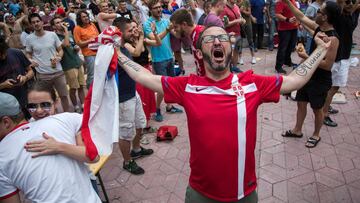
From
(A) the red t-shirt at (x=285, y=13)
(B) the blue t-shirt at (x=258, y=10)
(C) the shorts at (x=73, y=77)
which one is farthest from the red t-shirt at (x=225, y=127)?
(B) the blue t-shirt at (x=258, y=10)

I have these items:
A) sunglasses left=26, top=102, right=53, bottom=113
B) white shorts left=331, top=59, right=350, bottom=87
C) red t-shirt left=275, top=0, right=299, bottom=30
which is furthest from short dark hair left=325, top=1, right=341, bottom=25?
sunglasses left=26, top=102, right=53, bottom=113

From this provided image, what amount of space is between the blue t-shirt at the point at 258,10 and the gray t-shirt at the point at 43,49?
6102 mm

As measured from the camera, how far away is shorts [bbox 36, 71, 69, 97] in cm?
556

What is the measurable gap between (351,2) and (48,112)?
4.53 meters

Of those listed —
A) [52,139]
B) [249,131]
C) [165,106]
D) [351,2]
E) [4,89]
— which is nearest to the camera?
[52,139]

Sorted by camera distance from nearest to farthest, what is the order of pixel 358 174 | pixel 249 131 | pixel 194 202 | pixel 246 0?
1. pixel 249 131
2. pixel 194 202
3. pixel 358 174
4. pixel 246 0

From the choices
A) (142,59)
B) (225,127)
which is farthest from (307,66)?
(142,59)

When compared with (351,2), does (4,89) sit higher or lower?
lower

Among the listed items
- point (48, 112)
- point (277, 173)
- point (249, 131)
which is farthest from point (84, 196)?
point (277, 173)

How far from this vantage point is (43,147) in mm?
1990

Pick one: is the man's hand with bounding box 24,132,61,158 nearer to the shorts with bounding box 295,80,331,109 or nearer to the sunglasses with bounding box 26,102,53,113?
the sunglasses with bounding box 26,102,53,113

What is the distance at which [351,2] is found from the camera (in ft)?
15.3

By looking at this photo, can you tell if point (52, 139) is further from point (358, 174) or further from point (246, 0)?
point (246, 0)

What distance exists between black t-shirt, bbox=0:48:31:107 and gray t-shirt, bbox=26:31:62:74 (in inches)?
35.3
